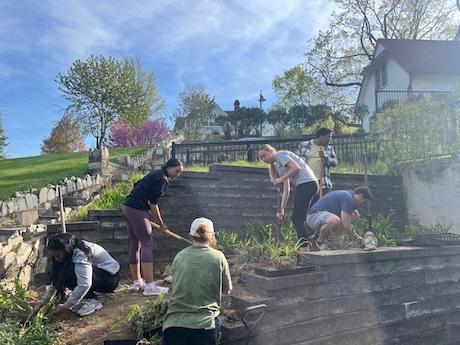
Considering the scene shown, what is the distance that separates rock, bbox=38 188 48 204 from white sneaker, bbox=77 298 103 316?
9.53 feet

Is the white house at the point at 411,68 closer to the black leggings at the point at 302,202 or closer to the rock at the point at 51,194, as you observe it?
the black leggings at the point at 302,202

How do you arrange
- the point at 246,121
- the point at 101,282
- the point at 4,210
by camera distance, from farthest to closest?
1. the point at 246,121
2. the point at 4,210
3. the point at 101,282

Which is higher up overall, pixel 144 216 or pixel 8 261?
pixel 144 216

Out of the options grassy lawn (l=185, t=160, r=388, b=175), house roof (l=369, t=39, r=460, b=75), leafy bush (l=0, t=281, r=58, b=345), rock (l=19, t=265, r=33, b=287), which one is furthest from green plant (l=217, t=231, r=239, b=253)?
house roof (l=369, t=39, r=460, b=75)

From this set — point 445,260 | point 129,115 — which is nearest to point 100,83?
point 129,115

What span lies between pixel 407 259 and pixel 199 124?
26178 mm

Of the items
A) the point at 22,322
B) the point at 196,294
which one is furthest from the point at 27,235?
the point at 196,294

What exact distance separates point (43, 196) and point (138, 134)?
13.5 metres

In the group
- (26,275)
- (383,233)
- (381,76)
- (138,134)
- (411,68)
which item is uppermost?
(381,76)

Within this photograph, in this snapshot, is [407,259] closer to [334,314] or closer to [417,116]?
[334,314]

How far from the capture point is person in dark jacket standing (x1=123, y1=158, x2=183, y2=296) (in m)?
4.73

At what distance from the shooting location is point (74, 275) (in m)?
3.87

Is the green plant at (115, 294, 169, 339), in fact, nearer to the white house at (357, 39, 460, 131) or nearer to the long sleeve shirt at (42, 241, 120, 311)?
the long sleeve shirt at (42, 241, 120, 311)

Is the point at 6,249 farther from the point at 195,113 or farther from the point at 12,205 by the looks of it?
the point at 195,113
